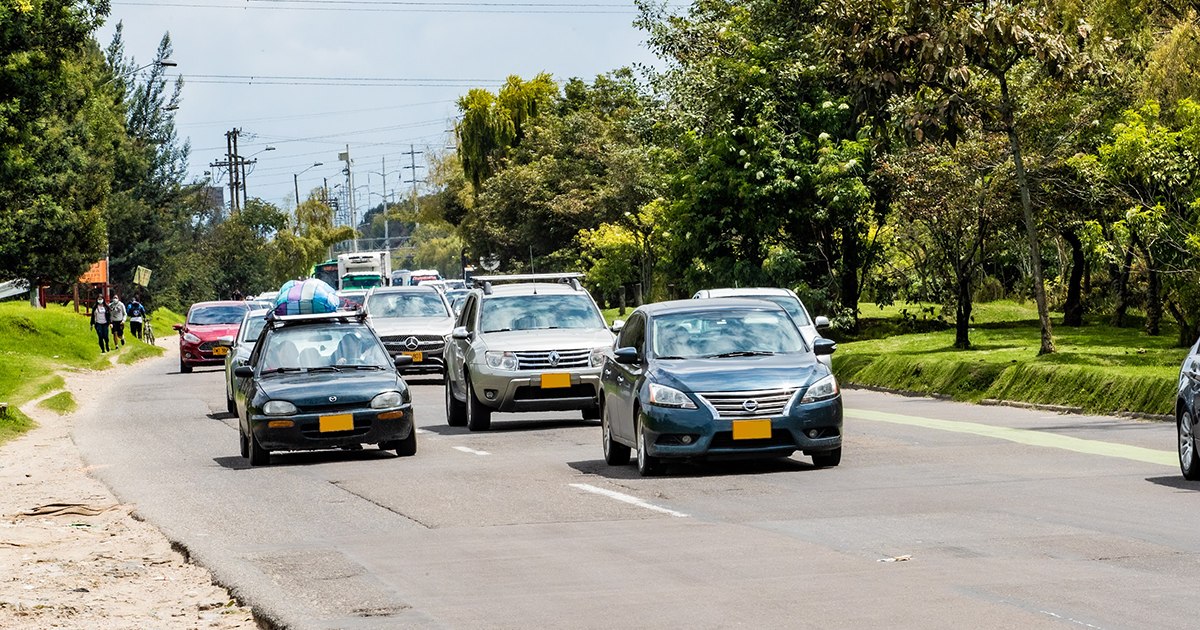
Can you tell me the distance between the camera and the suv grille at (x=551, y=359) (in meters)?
22.9

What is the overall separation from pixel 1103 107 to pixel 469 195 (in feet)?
240

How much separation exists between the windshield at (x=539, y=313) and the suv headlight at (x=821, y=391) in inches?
331

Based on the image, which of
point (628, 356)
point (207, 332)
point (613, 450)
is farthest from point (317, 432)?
point (207, 332)

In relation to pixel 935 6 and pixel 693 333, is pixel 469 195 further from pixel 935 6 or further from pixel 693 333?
pixel 693 333

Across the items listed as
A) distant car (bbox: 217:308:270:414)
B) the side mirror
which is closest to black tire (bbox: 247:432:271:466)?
the side mirror

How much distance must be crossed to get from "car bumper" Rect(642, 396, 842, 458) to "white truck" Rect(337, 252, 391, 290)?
66.3m

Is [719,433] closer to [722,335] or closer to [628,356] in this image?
[628,356]

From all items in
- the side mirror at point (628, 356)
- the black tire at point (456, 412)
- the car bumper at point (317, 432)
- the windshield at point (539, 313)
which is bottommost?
the black tire at point (456, 412)

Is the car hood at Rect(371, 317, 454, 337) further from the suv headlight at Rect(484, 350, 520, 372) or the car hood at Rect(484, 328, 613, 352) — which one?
the suv headlight at Rect(484, 350, 520, 372)

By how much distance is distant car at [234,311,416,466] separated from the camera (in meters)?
18.4

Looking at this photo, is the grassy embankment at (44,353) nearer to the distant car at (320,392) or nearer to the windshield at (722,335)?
the distant car at (320,392)

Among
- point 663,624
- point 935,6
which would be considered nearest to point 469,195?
point 935,6

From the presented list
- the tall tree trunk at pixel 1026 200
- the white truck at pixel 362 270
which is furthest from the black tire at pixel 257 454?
the white truck at pixel 362 270

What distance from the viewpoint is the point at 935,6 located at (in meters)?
27.0
